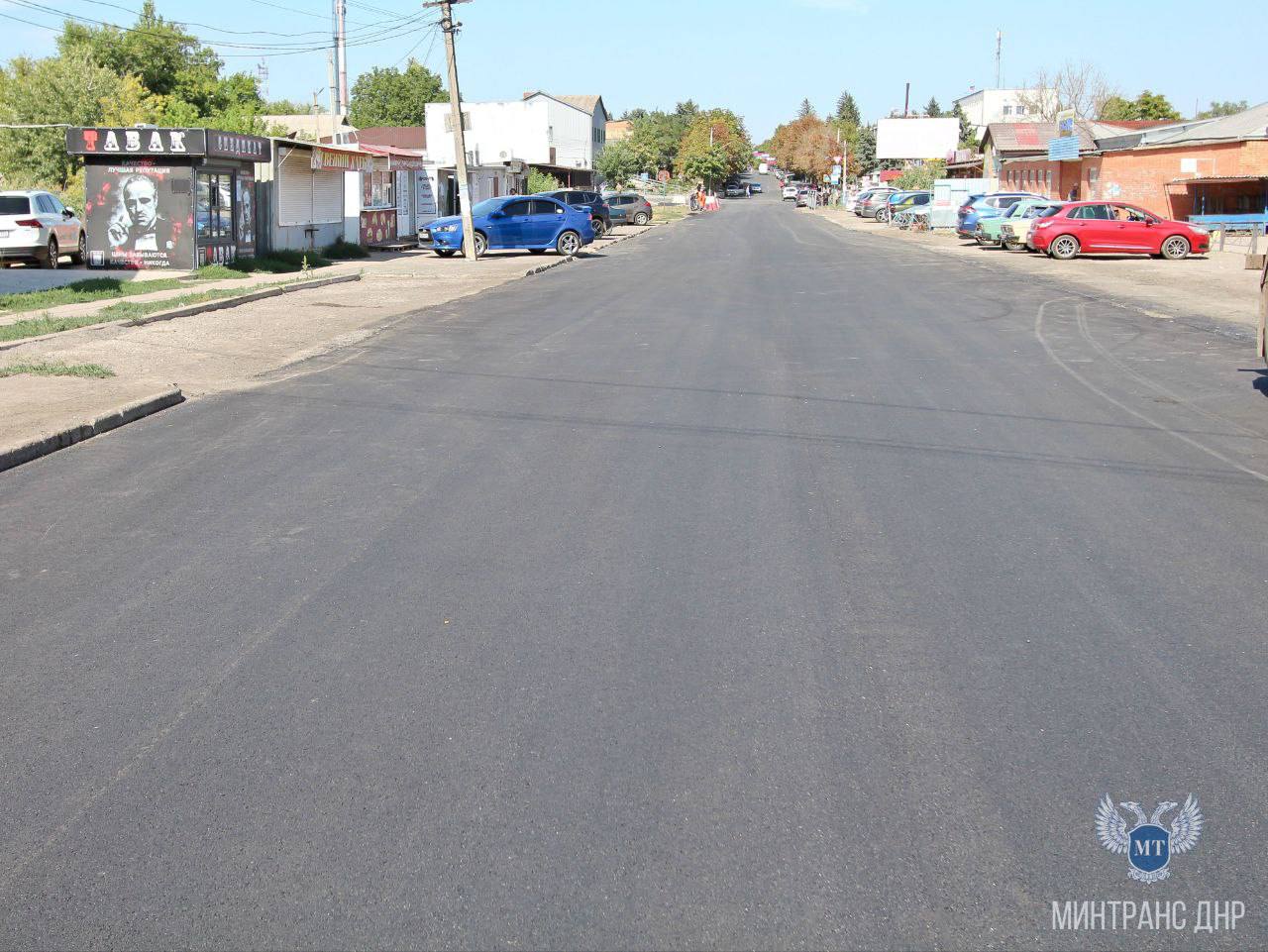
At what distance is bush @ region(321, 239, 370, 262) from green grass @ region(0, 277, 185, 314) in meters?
9.88

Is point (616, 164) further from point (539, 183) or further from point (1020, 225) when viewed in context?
point (1020, 225)

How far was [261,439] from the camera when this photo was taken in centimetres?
1027

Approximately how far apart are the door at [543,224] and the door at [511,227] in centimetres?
11

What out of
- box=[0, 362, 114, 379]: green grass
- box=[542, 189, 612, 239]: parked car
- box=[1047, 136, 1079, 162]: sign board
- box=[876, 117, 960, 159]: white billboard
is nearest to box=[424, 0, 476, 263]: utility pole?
box=[542, 189, 612, 239]: parked car

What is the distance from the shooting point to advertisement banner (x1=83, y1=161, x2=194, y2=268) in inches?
1014

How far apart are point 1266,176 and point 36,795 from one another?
4822 centimetres

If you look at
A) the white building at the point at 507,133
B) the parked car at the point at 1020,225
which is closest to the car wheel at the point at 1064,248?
the parked car at the point at 1020,225

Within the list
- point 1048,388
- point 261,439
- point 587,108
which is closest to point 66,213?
point 261,439

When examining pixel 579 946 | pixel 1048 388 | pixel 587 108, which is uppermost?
pixel 587 108

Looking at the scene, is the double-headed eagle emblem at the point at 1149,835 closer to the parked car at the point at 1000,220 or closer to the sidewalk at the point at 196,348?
the sidewalk at the point at 196,348

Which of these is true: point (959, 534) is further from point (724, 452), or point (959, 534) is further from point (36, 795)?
point (36, 795)

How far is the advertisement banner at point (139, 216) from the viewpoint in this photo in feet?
84.5

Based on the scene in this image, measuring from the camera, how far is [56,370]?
13250 mm

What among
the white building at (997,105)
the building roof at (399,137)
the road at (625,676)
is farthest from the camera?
the white building at (997,105)
